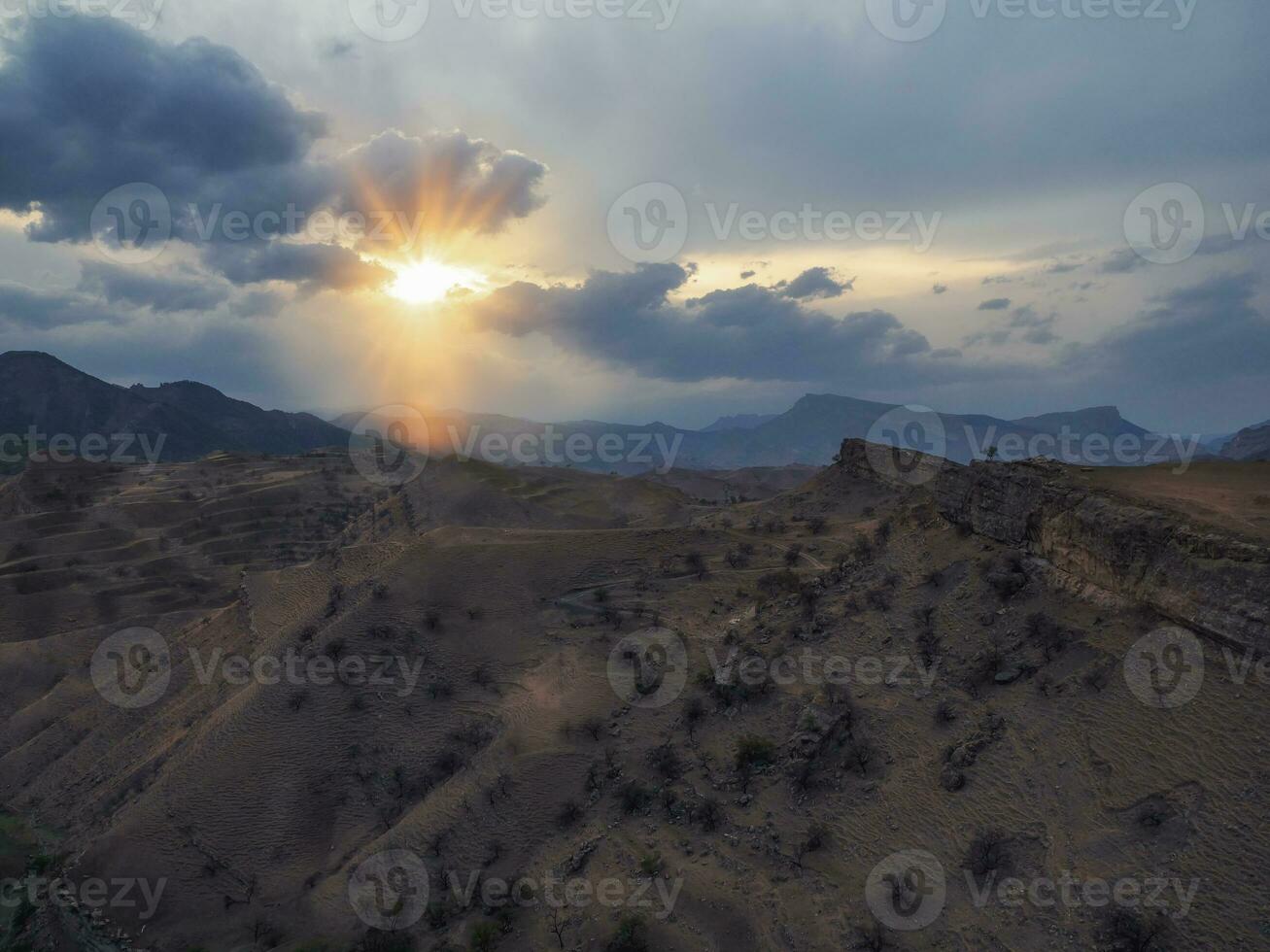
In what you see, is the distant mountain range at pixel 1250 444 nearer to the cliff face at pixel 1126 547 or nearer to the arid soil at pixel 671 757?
the cliff face at pixel 1126 547

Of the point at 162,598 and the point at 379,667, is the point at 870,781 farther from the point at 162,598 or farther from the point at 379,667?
the point at 162,598

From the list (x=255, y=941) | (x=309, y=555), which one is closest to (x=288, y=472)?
(x=309, y=555)

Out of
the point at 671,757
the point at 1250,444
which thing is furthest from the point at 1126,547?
the point at 1250,444

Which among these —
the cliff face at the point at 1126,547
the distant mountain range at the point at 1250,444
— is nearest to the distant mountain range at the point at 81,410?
the cliff face at the point at 1126,547

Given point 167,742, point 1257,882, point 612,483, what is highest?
point 612,483

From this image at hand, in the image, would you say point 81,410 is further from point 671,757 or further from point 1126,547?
point 1126,547

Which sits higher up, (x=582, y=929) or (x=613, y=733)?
(x=613, y=733)

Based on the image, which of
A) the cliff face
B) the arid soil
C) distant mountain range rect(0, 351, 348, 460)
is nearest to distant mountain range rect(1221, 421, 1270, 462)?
the cliff face
